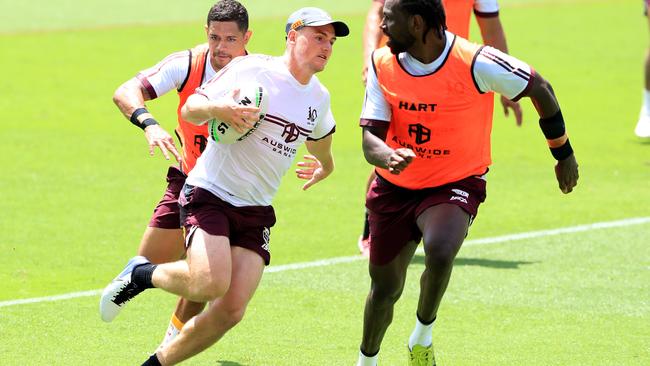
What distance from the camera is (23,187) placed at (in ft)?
49.8

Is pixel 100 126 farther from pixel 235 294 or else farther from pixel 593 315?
pixel 235 294

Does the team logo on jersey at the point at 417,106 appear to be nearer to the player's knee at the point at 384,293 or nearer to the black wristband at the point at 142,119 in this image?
the player's knee at the point at 384,293

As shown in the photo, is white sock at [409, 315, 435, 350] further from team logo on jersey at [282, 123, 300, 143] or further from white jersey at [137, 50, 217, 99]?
white jersey at [137, 50, 217, 99]

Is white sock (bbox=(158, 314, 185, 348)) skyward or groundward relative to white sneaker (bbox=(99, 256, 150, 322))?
groundward

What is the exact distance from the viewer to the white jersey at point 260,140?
845 centimetres

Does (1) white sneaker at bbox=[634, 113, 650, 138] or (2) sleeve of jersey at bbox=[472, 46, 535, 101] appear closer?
(2) sleeve of jersey at bbox=[472, 46, 535, 101]

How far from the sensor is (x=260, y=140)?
8.48 metres

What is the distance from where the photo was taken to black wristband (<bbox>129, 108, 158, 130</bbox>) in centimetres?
876

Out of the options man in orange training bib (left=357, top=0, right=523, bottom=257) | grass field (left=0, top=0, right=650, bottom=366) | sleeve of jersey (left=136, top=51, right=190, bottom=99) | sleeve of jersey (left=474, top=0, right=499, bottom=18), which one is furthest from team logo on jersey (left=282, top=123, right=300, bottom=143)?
sleeve of jersey (left=474, top=0, right=499, bottom=18)

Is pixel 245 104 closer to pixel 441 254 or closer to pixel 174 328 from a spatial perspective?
pixel 441 254

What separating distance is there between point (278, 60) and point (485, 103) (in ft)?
4.53

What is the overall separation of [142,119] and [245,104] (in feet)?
2.90

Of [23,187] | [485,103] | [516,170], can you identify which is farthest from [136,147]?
[485,103]

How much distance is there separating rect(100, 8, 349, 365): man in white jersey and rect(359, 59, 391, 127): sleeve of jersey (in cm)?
28
